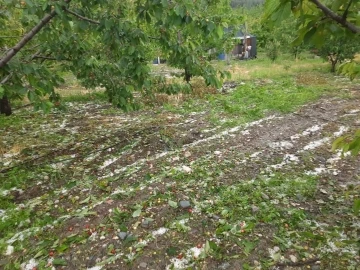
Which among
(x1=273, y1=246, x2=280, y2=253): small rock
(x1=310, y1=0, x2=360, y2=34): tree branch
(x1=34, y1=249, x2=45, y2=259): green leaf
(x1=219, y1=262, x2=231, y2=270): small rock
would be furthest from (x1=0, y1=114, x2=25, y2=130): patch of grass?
(x1=310, y1=0, x2=360, y2=34): tree branch

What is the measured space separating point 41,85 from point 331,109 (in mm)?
8069

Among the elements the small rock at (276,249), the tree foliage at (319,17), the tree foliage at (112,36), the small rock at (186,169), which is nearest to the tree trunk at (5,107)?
the tree foliage at (112,36)

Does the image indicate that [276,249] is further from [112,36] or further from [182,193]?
[112,36]

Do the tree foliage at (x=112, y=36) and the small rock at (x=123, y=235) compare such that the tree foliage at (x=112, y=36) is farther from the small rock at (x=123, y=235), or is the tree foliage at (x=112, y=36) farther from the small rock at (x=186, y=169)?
the small rock at (x=123, y=235)

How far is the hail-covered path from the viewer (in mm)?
3051

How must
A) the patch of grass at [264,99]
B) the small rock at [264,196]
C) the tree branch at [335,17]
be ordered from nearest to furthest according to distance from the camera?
1. the tree branch at [335,17]
2. the small rock at [264,196]
3. the patch of grass at [264,99]

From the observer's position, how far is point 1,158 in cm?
557

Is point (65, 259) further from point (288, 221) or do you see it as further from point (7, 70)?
point (288, 221)

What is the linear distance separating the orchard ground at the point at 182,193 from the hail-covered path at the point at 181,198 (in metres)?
0.02

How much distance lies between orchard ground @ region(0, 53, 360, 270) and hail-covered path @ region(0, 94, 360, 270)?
2 cm

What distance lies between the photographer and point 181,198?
405cm

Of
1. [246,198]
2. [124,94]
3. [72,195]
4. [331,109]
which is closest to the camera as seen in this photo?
[246,198]

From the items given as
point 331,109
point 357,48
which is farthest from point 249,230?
point 357,48

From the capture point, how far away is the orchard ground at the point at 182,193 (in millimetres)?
3062
